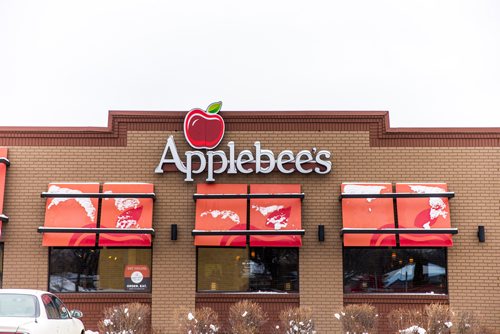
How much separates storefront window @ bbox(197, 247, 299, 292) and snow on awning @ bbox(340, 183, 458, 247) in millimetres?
1724

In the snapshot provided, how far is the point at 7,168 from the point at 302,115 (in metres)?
7.88

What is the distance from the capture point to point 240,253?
17.5 meters

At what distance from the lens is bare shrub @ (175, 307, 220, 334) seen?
15.3 m

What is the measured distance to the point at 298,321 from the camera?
15438 mm

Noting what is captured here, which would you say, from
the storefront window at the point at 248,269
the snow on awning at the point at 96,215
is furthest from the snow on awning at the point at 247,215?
the snow on awning at the point at 96,215

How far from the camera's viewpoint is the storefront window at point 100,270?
17.3 metres

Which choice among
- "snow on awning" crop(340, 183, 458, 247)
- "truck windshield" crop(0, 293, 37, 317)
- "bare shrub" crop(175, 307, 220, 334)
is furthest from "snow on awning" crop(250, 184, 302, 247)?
"truck windshield" crop(0, 293, 37, 317)

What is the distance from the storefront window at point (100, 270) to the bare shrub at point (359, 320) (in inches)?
204

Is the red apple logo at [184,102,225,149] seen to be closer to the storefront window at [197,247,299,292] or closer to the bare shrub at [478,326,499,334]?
the storefront window at [197,247,299,292]

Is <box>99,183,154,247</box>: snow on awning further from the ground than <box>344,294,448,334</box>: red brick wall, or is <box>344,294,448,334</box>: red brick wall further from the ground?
<box>99,183,154,247</box>: snow on awning

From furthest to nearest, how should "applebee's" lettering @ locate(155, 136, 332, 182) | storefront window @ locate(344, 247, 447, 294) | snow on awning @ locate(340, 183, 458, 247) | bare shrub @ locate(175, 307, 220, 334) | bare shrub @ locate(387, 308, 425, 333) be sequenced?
1. "applebee's" lettering @ locate(155, 136, 332, 182)
2. storefront window @ locate(344, 247, 447, 294)
3. snow on awning @ locate(340, 183, 458, 247)
4. bare shrub @ locate(175, 307, 220, 334)
5. bare shrub @ locate(387, 308, 425, 333)

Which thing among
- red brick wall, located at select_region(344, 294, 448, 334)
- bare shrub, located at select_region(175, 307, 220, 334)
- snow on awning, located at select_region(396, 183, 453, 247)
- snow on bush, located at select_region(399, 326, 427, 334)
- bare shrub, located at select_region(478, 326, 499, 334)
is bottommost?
bare shrub, located at select_region(478, 326, 499, 334)

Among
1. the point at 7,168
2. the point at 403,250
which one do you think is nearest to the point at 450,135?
the point at 403,250

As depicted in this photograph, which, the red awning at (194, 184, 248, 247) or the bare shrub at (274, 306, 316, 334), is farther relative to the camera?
the red awning at (194, 184, 248, 247)
